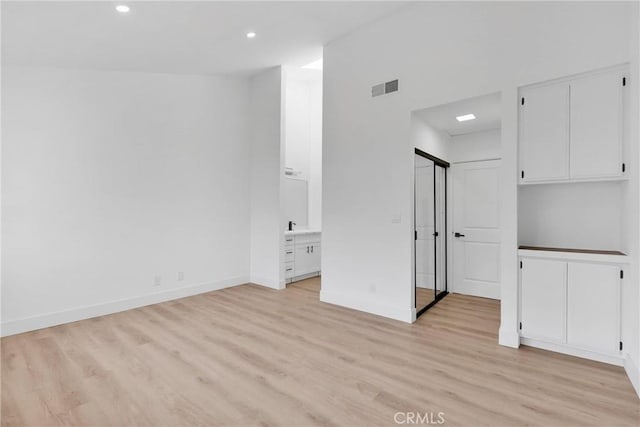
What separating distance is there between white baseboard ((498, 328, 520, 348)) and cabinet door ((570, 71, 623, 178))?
5.25 feet

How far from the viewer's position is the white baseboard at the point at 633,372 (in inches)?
92.3

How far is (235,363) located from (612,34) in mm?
4299

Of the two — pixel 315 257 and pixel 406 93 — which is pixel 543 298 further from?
pixel 315 257

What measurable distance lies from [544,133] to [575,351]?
2.05 meters

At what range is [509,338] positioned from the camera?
10.3 ft

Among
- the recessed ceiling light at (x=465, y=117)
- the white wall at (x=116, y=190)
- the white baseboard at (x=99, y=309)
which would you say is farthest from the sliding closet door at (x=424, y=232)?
the white baseboard at (x=99, y=309)

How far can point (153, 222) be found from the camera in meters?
4.73

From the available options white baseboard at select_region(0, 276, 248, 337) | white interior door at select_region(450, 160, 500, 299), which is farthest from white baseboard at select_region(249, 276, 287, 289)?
white interior door at select_region(450, 160, 500, 299)

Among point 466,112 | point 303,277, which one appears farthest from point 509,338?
point 303,277

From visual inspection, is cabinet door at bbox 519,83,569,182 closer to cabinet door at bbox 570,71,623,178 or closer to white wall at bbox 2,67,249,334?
cabinet door at bbox 570,71,623,178

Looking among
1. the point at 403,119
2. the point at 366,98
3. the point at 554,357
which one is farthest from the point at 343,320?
the point at 366,98

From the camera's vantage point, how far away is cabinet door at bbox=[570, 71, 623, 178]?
2.72 meters

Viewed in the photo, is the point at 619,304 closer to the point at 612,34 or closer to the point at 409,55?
the point at 612,34

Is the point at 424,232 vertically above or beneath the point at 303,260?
above
